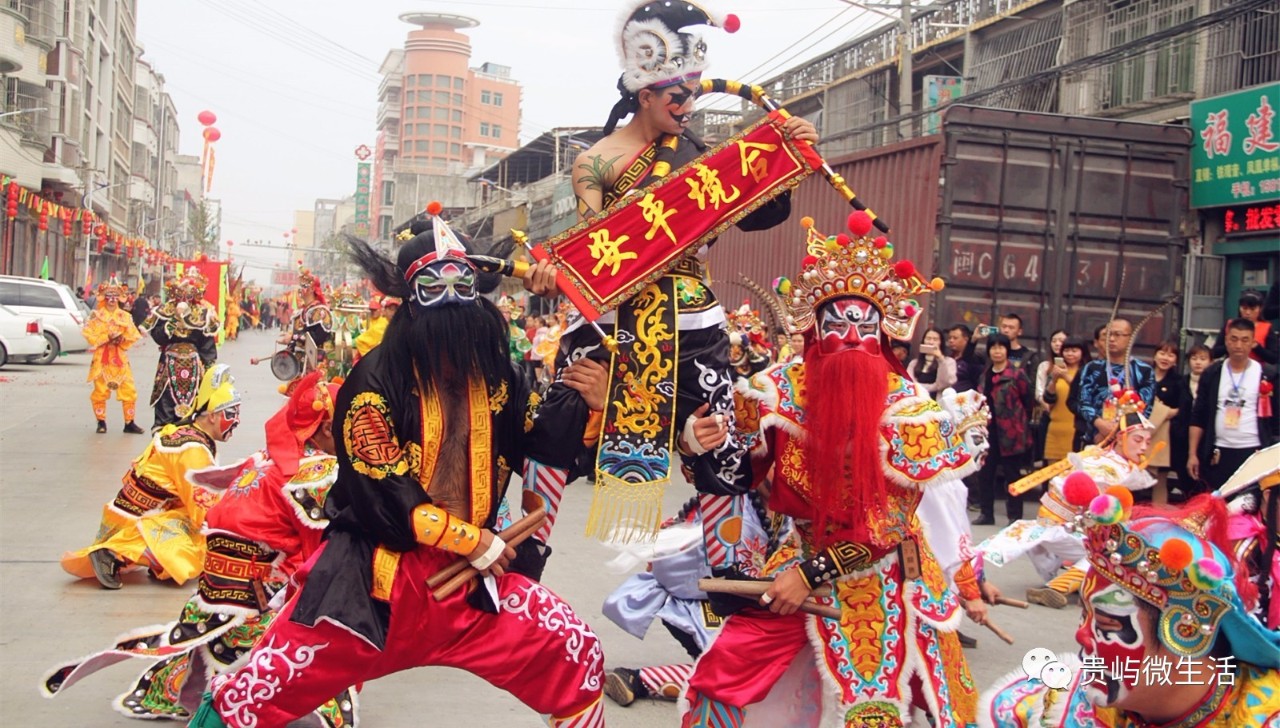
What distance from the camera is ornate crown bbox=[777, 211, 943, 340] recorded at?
3795 millimetres

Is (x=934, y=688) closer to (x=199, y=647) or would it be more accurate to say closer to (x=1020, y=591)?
(x=199, y=647)

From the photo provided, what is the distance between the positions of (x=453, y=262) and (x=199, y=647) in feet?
6.90

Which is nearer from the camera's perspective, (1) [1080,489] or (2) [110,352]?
(1) [1080,489]

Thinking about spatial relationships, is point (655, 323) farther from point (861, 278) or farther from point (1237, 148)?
point (1237, 148)

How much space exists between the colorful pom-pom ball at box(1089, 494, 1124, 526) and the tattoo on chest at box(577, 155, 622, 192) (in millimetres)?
2066

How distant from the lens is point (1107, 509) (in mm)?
2861

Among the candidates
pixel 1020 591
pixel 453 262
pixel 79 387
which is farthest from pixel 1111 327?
pixel 79 387

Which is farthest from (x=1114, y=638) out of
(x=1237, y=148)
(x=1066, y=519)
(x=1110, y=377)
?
(x=1237, y=148)

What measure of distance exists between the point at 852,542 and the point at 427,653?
1.28 metres

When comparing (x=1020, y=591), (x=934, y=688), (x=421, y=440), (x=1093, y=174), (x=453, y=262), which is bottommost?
(x=1020, y=591)

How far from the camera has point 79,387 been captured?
2038cm

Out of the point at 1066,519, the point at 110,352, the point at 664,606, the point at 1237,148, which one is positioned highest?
the point at 1237,148

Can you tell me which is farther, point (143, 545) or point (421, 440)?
point (143, 545)

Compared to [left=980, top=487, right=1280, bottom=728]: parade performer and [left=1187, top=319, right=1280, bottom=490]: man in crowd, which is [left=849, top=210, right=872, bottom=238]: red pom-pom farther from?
[left=1187, top=319, right=1280, bottom=490]: man in crowd
